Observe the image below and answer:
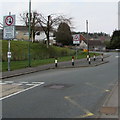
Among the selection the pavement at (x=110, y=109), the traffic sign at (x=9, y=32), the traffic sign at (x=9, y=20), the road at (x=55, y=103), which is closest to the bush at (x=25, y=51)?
the traffic sign at (x=9, y=32)

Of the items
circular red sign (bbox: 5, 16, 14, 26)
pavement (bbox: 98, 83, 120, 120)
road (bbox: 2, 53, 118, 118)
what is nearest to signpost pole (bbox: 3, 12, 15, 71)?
circular red sign (bbox: 5, 16, 14, 26)

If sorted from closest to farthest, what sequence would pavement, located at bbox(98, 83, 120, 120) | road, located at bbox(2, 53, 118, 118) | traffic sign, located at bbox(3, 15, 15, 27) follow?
pavement, located at bbox(98, 83, 120, 120) → road, located at bbox(2, 53, 118, 118) → traffic sign, located at bbox(3, 15, 15, 27)

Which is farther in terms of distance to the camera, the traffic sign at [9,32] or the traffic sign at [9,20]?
the traffic sign at [9,32]

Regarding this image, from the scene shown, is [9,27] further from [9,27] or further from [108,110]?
[108,110]

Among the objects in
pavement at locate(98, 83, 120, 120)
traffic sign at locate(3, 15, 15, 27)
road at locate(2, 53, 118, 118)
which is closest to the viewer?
pavement at locate(98, 83, 120, 120)

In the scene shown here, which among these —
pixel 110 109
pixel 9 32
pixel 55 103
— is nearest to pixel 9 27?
pixel 9 32

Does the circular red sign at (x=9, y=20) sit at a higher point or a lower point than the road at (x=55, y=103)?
higher

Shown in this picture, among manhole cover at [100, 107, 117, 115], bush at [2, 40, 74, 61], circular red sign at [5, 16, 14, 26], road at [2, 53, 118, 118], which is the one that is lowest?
road at [2, 53, 118, 118]

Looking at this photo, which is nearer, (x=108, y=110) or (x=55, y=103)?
(x=108, y=110)

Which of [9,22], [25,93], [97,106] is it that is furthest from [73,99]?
[9,22]

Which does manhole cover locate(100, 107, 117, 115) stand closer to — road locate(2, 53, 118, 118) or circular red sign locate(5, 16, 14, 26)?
road locate(2, 53, 118, 118)

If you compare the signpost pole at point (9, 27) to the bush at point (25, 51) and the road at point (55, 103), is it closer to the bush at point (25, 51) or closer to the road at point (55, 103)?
the bush at point (25, 51)

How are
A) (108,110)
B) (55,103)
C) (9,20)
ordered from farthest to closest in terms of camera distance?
(9,20) < (55,103) < (108,110)

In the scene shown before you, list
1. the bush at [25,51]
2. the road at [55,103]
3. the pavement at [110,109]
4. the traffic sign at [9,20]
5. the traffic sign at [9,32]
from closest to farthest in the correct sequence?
the pavement at [110,109] < the road at [55,103] < the traffic sign at [9,20] < the traffic sign at [9,32] < the bush at [25,51]
